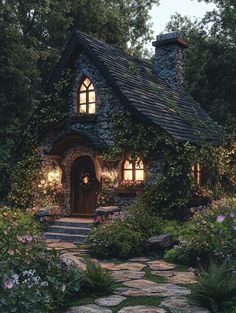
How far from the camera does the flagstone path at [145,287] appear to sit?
566 cm

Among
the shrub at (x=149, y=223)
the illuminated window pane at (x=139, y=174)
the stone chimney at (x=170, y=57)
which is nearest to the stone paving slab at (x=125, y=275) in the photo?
the shrub at (x=149, y=223)

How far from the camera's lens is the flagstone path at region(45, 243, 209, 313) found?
5.66m

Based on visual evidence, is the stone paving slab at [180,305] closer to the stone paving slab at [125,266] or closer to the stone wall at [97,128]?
the stone paving slab at [125,266]

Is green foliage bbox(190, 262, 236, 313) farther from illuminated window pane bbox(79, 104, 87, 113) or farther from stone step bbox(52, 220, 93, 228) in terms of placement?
illuminated window pane bbox(79, 104, 87, 113)

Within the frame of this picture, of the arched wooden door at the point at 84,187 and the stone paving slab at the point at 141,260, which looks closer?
the stone paving slab at the point at 141,260

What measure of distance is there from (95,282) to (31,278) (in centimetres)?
132

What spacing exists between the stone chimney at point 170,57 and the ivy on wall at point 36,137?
592 cm

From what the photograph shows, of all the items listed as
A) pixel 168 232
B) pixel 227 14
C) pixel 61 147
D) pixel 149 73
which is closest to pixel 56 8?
pixel 149 73

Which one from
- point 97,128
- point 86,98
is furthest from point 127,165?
point 86,98

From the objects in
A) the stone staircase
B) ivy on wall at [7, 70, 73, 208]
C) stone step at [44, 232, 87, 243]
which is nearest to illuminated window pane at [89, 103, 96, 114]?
ivy on wall at [7, 70, 73, 208]

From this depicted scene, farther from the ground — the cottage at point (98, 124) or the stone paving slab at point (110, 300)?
the cottage at point (98, 124)

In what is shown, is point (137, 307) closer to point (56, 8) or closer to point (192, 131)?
point (192, 131)

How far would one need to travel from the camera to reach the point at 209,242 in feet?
27.6

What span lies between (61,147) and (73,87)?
2251 mm
